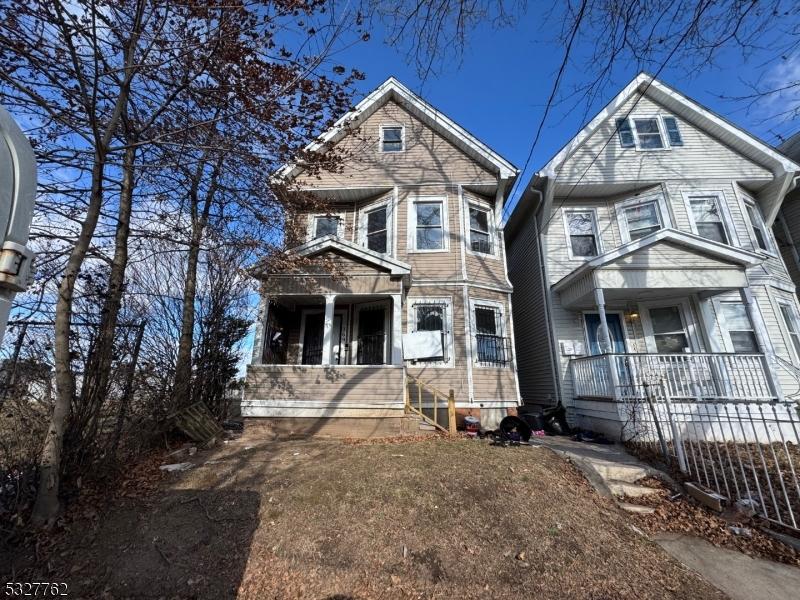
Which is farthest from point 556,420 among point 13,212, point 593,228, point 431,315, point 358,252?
point 13,212

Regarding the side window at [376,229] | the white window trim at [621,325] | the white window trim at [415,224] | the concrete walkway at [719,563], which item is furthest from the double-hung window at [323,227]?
the concrete walkway at [719,563]

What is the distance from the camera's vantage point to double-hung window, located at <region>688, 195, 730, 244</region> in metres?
10.3

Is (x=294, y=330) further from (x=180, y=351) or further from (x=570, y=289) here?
(x=570, y=289)

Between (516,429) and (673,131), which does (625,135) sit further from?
(516,429)

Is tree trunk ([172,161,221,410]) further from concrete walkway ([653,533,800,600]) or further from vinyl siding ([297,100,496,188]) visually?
concrete walkway ([653,533,800,600])

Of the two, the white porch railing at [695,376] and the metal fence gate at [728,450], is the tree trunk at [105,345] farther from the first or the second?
the white porch railing at [695,376]

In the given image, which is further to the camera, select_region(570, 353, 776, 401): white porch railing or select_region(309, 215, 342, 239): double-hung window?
select_region(309, 215, 342, 239): double-hung window

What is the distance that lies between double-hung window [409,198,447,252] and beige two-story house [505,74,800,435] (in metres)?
3.11

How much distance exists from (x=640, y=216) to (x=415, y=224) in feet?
22.2

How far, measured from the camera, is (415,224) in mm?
10602

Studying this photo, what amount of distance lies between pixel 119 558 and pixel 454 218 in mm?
9617

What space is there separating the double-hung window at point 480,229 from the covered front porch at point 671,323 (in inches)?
92.2

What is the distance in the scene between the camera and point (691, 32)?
2730 millimetres

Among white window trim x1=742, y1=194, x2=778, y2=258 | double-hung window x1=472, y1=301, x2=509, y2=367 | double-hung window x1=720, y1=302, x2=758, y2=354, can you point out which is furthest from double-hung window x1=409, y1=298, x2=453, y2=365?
white window trim x1=742, y1=194, x2=778, y2=258
